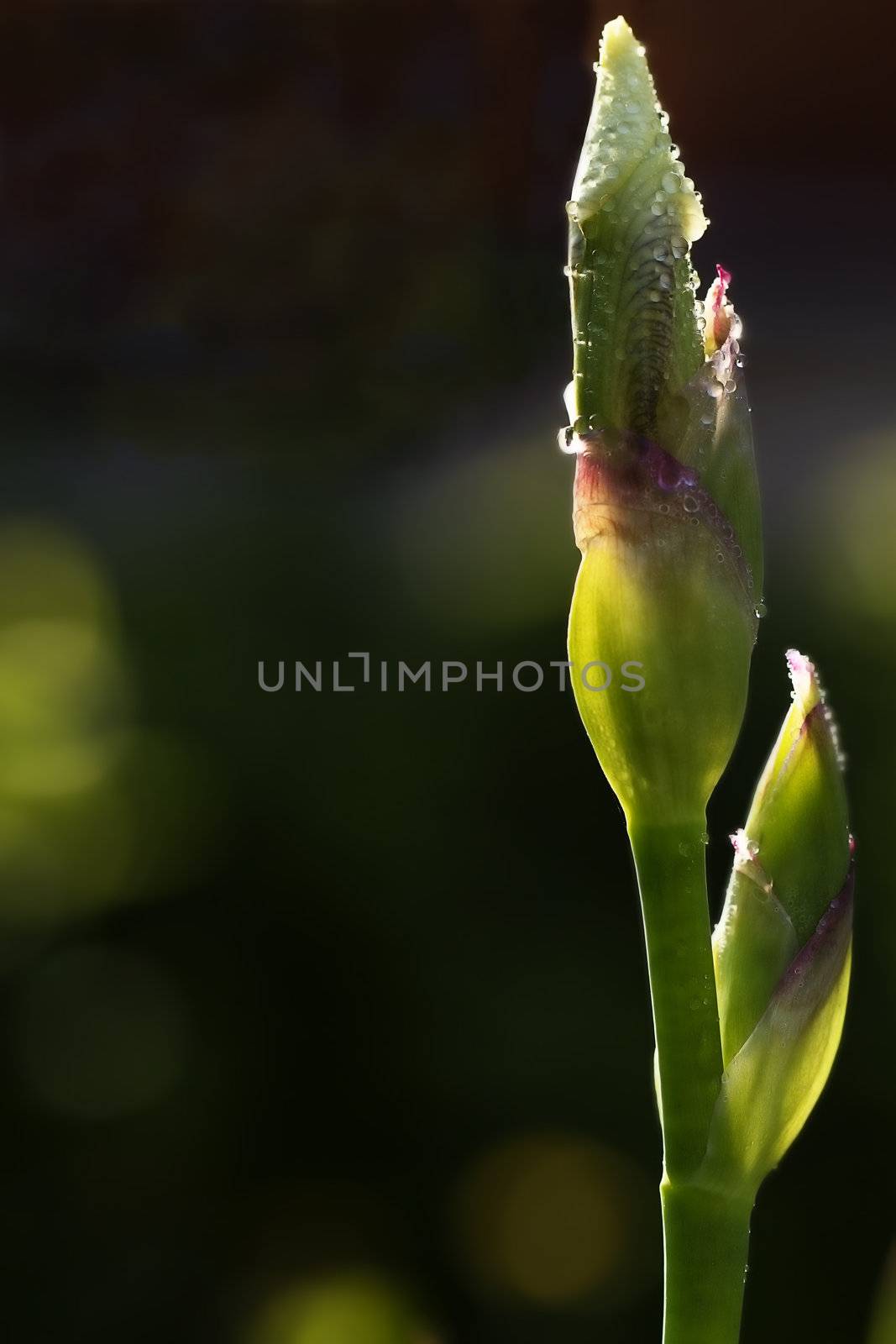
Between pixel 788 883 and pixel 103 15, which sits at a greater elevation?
pixel 103 15

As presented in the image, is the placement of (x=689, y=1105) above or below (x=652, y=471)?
below

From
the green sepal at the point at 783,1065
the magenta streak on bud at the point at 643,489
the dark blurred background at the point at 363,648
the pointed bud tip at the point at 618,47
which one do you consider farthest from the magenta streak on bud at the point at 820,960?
the dark blurred background at the point at 363,648

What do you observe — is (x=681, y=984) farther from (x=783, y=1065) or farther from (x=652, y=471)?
(x=652, y=471)

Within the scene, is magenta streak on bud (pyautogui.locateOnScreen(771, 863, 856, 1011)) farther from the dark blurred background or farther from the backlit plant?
the dark blurred background

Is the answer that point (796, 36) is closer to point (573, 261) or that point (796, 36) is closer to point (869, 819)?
point (869, 819)

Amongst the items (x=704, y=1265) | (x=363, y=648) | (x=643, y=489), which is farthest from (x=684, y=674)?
(x=363, y=648)

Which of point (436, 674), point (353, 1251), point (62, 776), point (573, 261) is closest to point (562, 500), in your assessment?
point (436, 674)
